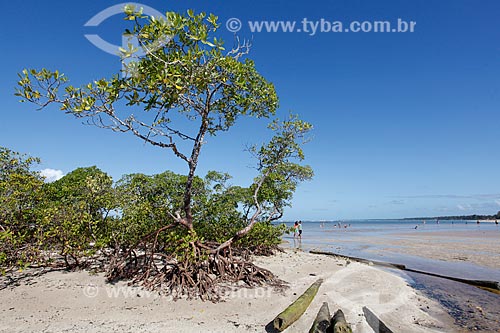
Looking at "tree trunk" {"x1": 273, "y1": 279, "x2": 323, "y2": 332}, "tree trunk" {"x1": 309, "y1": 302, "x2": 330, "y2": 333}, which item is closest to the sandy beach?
"tree trunk" {"x1": 273, "y1": 279, "x2": 323, "y2": 332}

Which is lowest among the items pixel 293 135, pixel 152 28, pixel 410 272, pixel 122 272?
pixel 410 272

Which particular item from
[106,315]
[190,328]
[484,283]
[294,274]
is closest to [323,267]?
[294,274]

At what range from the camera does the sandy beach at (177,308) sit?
6633mm

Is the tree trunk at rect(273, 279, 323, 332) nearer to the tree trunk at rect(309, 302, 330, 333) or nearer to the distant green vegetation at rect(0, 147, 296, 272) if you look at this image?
the tree trunk at rect(309, 302, 330, 333)

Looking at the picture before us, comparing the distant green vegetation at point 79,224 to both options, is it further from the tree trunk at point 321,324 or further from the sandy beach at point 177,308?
the tree trunk at point 321,324

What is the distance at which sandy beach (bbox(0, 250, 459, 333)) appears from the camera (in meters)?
6.63

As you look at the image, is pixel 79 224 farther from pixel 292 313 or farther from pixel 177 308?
pixel 292 313

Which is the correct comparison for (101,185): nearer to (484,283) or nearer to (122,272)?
(122,272)

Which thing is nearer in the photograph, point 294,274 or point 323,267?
point 294,274

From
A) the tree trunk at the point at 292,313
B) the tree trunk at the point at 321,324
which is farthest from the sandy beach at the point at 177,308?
the tree trunk at the point at 321,324

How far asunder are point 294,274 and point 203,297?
4.69 m

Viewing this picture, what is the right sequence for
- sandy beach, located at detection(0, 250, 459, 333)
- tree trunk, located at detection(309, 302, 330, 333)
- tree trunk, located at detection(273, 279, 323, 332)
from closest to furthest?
tree trunk, located at detection(309, 302, 330, 333)
tree trunk, located at detection(273, 279, 323, 332)
sandy beach, located at detection(0, 250, 459, 333)

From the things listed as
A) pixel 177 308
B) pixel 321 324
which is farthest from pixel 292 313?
pixel 177 308

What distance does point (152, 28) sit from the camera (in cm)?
618
